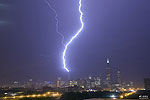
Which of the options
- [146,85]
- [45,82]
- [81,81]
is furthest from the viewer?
[45,82]

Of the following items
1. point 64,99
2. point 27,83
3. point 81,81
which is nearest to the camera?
point 64,99

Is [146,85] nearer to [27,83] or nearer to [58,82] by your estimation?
[58,82]

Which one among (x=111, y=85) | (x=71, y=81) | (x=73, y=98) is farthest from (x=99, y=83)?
(x=73, y=98)

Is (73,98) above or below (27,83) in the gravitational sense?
below

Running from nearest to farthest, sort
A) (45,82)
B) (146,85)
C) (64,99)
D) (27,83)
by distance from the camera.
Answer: (64,99), (146,85), (27,83), (45,82)

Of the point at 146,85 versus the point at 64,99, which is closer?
the point at 64,99

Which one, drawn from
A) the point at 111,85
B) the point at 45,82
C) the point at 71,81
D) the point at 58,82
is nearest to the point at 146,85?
the point at 111,85

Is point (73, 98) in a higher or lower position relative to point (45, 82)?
lower

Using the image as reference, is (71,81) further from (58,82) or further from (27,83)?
(27,83)

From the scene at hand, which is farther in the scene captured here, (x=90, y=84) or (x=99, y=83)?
(x=99, y=83)
